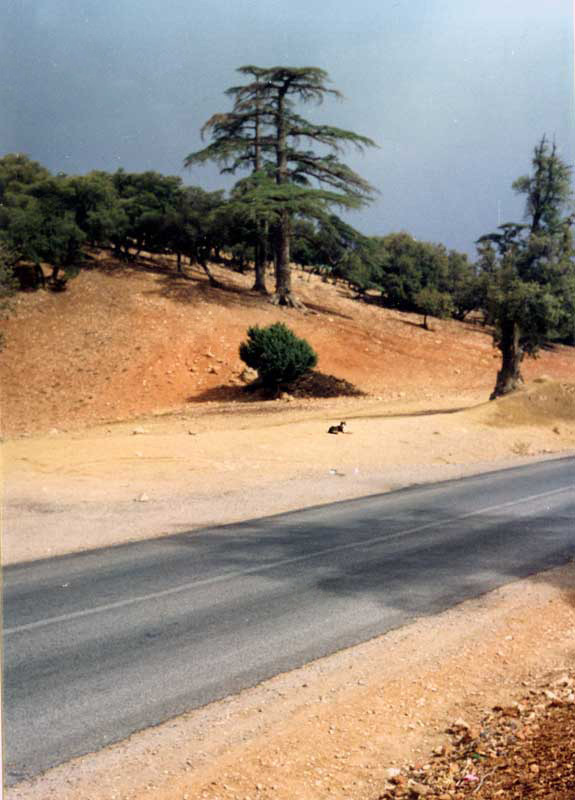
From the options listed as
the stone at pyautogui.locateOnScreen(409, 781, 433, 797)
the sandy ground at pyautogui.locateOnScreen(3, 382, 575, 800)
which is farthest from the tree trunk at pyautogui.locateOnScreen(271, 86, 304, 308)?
the stone at pyautogui.locateOnScreen(409, 781, 433, 797)

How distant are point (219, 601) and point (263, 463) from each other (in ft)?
35.9

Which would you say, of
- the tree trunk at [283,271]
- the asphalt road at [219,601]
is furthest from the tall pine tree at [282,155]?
the asphalt road at [219,601]

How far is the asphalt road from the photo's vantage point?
18.6ft

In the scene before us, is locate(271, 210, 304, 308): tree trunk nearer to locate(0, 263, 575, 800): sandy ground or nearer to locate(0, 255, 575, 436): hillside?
locate(0, 255, 575, 436): hillside

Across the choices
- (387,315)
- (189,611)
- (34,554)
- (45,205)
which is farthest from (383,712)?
(387,315)

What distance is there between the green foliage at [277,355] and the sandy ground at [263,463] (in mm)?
1995

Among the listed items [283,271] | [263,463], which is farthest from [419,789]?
[283,271]

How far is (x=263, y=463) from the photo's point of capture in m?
19.0

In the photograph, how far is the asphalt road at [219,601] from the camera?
5.66m

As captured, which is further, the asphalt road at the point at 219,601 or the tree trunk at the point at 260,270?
the tree trunk at the point at 260,270

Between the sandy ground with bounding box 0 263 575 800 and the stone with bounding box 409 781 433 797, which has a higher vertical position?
the stone with bounding box 409 781 433 797

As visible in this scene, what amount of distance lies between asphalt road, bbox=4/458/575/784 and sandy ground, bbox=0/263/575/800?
1.09ft

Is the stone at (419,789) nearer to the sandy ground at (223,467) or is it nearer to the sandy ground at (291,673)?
the sandy ground at (291,673)

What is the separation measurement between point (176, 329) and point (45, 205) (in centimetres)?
1174
